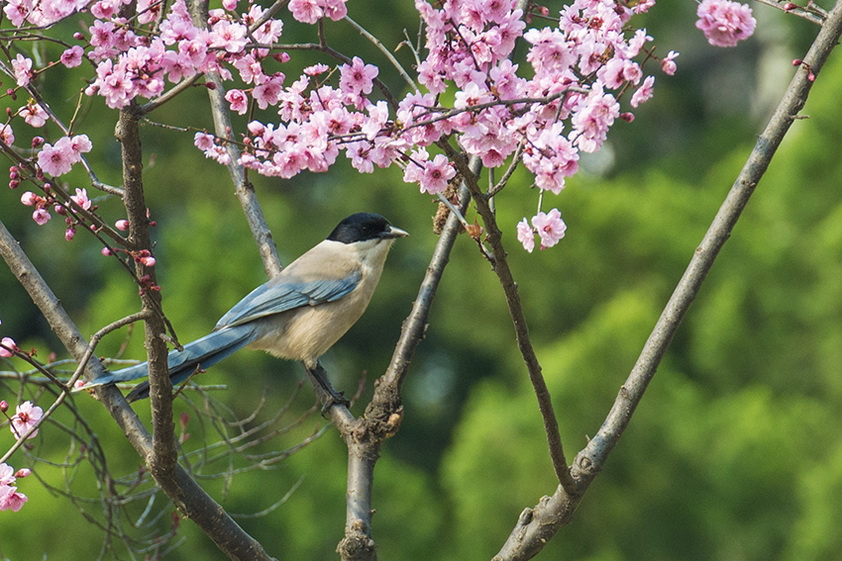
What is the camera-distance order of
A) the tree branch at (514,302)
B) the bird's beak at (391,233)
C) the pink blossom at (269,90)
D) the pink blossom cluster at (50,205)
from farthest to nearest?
the bird's beak at (391,233) → the pink blossom at (269,90) → the pink blossom cluster at (50,205) → the tree branch at (514,302)

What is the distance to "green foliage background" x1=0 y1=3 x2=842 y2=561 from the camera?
7852 mm

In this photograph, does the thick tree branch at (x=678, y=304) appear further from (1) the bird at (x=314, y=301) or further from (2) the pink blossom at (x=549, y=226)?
(1) the bird at (x=314, y=301)

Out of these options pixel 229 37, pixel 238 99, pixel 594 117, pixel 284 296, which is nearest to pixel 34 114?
pixel 238 99

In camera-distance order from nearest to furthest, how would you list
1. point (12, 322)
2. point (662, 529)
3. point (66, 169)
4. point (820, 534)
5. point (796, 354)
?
point (66, 169) < point (820, 534) < point (662, 529) < point (796, 354) < point (12, 322)

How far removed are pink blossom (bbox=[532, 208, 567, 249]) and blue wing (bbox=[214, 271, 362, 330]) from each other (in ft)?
5.21

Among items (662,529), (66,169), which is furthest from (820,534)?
(66,169)

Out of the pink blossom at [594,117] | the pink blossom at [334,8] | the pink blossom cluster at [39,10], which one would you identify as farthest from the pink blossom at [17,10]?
the pink blossom at [594,117]

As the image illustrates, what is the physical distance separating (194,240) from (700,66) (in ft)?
31.4

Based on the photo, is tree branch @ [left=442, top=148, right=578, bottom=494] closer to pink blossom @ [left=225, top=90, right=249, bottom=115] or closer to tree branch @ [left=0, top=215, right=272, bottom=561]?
tree branch @ [left=0, top=215, right=272, bottom=561]

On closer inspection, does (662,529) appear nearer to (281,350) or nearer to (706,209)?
(706,209)

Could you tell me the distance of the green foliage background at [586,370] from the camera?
7.85m

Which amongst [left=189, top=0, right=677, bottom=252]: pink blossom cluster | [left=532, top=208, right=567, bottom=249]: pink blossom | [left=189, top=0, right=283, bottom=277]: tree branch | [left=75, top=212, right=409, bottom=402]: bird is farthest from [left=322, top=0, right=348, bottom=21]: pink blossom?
[left=75, top=212, right=409, bottom=402]: bird

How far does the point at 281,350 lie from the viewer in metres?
4.06

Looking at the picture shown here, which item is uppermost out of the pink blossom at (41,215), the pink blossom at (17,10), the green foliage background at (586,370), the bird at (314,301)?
the pink blossom at (17,10)
